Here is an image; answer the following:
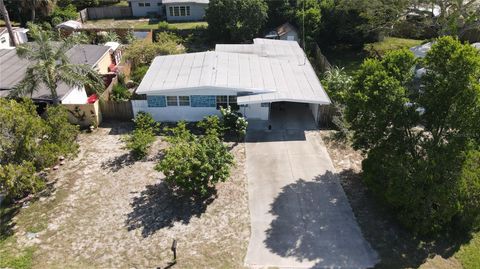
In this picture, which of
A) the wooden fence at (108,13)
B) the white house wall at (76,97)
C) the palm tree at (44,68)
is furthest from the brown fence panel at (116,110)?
the wooden fence at (108,13)

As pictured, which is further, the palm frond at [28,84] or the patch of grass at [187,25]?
the patch of grass at [187,25]

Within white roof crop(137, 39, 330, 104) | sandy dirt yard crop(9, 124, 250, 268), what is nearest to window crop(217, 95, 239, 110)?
white roof crop(137, 39, 330, 104)

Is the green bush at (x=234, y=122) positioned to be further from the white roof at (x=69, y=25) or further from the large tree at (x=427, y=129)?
the white roof at (x=69, y=25)

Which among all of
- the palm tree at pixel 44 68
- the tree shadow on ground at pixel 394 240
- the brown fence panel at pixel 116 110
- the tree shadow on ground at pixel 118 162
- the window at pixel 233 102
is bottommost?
the tree shadow on ground at pixel 394 240

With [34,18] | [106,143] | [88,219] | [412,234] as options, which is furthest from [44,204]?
[34,18]

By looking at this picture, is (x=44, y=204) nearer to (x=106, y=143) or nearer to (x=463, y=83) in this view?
(x=106, y=143)

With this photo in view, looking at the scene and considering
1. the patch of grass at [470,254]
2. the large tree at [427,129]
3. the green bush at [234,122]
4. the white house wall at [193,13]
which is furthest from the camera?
the white house wall at [193,13]

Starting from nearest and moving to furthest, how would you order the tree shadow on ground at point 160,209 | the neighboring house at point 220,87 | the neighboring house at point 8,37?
the tree shadow on ground at point 160,209, the neighboring house at point 220,87, the neighboring house at point 8,37
